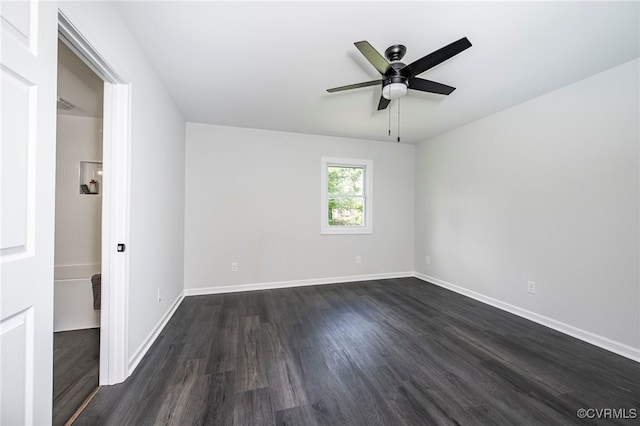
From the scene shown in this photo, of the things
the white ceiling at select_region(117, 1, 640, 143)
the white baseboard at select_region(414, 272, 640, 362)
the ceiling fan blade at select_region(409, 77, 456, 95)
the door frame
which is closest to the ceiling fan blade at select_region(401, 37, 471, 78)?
the ceiling fan blade at select_region(409, 77, 456, 95)

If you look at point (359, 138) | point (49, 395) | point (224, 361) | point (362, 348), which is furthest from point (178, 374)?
point (359, 138)

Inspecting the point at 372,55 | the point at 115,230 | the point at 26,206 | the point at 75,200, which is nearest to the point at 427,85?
the point at 372,55

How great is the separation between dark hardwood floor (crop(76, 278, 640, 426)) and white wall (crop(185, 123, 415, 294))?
1018 mm

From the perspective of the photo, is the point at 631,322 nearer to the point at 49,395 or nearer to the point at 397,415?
the point at 397,415

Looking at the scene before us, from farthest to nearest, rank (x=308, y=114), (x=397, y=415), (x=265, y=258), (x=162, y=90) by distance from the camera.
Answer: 1. (x=265, y=258)
2. (x=308, y=114)
3. (x=162, y=90)
4. (x=397, y=415)

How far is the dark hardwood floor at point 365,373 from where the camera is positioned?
1.46m

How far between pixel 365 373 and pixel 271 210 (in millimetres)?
2695

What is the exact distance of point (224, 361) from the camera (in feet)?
6.47

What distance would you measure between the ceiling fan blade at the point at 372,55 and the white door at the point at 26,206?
1.46m

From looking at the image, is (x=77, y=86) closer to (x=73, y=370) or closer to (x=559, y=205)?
(x=73, y=370)

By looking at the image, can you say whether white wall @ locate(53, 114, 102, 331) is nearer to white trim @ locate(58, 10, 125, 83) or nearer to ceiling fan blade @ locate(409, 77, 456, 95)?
white trim @ locate(58, 10, 125, 83)

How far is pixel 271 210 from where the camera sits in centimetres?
394

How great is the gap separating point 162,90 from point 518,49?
129 inches

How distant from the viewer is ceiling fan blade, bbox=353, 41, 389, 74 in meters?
1.56
